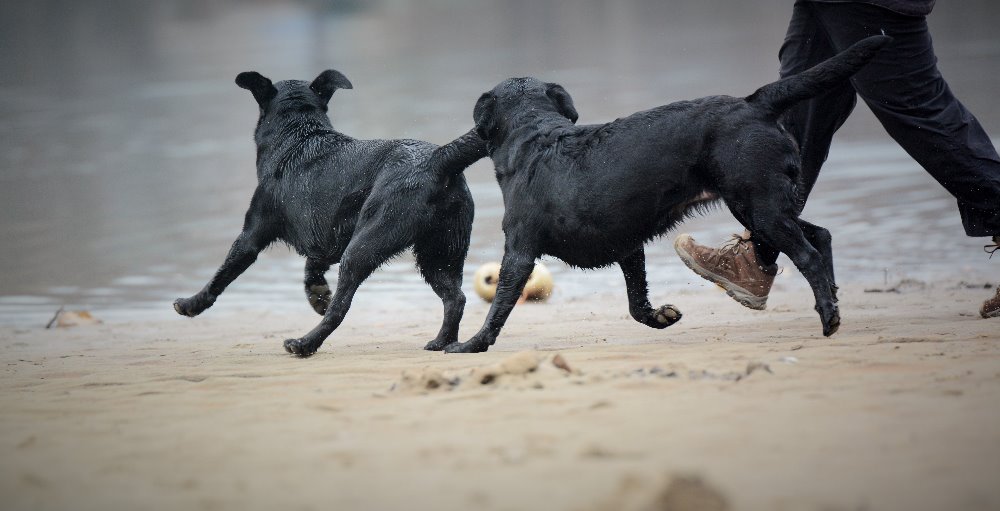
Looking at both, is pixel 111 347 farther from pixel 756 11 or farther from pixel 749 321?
pixel 756 11

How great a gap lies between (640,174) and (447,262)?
1385mm

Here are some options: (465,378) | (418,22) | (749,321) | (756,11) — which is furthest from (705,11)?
(465,378)

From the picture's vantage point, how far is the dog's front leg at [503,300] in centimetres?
500

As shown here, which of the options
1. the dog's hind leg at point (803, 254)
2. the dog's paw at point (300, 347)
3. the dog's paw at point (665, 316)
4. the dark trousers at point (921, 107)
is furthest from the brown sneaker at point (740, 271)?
the dog's paw at point (300, 347)

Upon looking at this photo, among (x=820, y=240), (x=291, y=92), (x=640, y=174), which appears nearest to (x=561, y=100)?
(x=640, y=174)

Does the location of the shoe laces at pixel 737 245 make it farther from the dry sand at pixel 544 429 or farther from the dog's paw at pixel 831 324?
the dog's paw at pixel 831 324

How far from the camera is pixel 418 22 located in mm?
24203

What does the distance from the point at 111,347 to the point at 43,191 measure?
736cm

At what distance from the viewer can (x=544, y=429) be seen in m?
2.98

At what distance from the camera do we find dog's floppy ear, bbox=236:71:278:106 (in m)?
6.11

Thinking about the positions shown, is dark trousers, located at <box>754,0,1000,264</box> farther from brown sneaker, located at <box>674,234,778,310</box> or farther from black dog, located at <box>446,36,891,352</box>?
brown sneaker, located at <box>674,234,778,310</box>

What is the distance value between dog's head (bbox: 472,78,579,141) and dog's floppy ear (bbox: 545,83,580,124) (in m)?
0.04

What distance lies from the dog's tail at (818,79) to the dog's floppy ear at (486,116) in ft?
4.43

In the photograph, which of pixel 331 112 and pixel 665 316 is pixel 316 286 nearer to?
pixel 665 316
